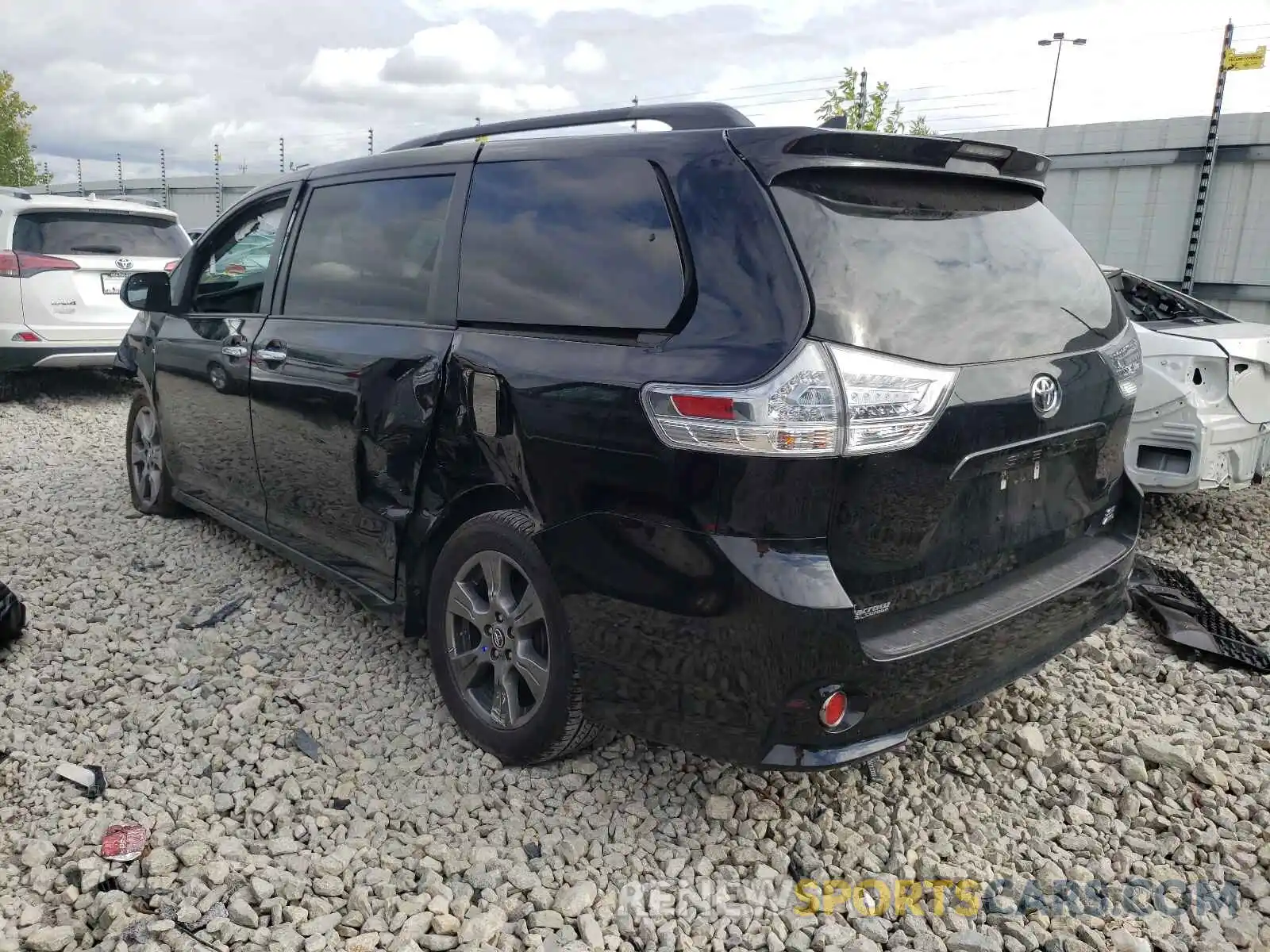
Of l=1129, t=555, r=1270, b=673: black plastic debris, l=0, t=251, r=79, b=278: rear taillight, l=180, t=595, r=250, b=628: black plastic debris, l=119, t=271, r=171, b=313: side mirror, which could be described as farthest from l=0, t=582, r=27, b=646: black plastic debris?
l=0, t=251, r=79, b=278: rear taillight

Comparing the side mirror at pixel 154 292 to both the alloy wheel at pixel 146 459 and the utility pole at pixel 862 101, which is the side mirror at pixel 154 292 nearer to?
the alloy wheel at pixel 146 459

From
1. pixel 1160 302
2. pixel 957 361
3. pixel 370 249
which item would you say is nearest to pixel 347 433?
pixel 370 249

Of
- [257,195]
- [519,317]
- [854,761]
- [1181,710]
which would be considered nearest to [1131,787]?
[1181,710]

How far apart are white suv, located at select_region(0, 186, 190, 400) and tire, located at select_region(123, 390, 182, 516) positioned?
3226 mm

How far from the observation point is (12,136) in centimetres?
2805

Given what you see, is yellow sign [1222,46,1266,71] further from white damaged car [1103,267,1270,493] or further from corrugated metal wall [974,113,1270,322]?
white damaged car [1103,267,1270,493]

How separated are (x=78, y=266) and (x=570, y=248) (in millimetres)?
7020

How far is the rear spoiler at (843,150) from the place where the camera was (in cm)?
233

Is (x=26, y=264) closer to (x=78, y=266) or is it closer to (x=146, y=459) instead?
(x=78, y=266)

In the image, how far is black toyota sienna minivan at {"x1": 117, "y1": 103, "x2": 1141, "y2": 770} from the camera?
2.18 m

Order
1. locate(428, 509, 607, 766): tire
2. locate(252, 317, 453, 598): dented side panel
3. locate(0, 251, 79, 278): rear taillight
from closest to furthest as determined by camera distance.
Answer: locate(428, 509, 607, 766): tire
locate(252, 317, 453, 598): dented side panel
locate(0, 251, 79, 278): rear taillight

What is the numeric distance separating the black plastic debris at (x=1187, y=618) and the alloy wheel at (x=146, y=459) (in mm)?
4638

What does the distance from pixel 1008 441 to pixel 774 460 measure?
69 centimetres

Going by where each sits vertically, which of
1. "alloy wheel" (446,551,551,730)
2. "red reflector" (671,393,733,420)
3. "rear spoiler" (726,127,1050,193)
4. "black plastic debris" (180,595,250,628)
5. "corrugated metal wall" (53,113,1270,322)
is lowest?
"black plastic debris" (180,595,250,628)
